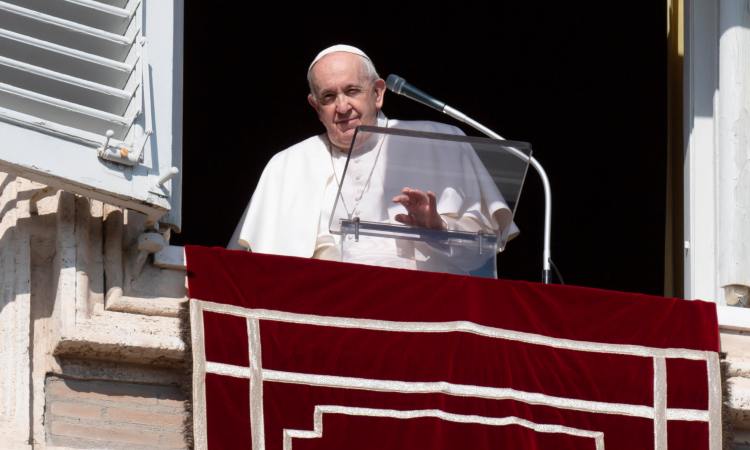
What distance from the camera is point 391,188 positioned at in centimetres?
770

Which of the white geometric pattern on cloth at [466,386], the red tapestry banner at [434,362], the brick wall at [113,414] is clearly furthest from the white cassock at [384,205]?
the brick wall at [113,414]

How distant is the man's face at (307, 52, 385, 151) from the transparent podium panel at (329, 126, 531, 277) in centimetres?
73

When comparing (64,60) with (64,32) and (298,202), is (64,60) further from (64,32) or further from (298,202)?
(298,202)

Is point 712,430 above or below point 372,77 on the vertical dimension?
below

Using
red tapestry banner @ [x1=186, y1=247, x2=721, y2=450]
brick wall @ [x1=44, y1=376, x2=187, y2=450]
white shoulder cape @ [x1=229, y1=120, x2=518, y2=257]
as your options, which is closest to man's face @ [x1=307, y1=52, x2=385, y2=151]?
white shoulder cape @ [x1=229, y1=120, x2=518, y2=257]

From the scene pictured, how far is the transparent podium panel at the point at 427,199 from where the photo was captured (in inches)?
301

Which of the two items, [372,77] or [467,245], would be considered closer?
[467,245]

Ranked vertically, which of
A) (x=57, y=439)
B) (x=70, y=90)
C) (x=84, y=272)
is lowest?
(x=57, y=439)

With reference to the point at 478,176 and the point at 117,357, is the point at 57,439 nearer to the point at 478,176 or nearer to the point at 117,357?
the point at 117,357

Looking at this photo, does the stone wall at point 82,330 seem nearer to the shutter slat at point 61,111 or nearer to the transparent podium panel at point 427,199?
the shutter slat at point 61,111

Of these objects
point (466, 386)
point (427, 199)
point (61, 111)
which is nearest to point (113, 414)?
point (61, 111)

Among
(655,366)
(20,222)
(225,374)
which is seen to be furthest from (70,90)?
(655,366)

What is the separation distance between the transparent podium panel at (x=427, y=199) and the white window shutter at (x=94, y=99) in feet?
1.72

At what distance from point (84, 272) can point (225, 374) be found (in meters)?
0.49
